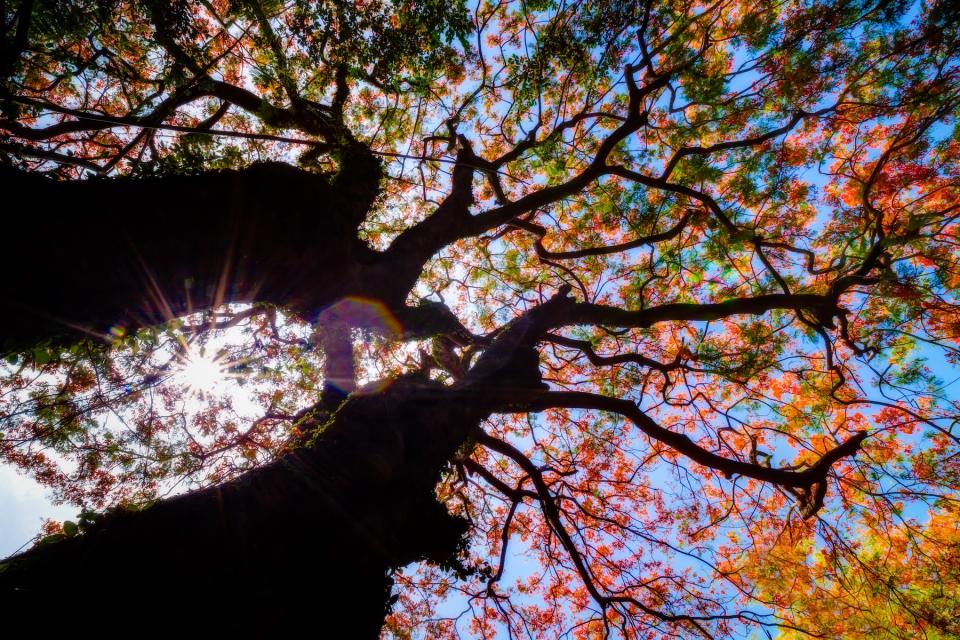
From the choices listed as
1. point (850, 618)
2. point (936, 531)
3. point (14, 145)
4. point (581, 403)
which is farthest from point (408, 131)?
point (936, 531)

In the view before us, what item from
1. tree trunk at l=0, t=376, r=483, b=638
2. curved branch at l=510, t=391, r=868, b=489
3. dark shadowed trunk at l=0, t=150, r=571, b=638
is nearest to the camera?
tree trunk at l=0, t=376, r=483, b=638

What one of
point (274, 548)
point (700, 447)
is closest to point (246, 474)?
point (274, 548)

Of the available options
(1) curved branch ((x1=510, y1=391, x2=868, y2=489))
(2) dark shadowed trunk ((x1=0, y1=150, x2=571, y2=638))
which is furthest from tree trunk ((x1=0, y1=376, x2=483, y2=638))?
(1) curved branch ((x1=510, y1=391, x2=868, y2=489))

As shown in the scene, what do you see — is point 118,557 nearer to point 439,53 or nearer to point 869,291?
point 439,53

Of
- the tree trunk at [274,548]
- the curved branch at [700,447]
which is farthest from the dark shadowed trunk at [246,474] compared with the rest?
the curved branch at [700,447]

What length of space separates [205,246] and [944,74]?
912 centimetres

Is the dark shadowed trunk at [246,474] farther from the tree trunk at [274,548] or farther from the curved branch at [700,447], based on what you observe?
the curved branch at [700,447]

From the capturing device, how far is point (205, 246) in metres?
2.62

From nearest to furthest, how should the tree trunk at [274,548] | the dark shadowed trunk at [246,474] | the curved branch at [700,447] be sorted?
1. the tree trunk at [274,548]
2. the dark shadowed trunk at [246,474]
3. the curved branch at [700,447]

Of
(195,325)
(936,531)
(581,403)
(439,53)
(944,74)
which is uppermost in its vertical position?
(944,74)

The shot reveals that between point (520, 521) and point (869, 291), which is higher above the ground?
point (869, 291)

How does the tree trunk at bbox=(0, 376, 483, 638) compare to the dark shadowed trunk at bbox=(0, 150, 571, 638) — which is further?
the dark shadowed trunk at bbox=(0, 150, 571, 638)

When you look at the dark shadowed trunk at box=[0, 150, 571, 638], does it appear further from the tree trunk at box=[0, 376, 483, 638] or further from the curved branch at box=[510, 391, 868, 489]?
the curved branch at box=[510, 391, 868, 489]

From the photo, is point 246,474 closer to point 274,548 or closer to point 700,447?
point 274,548
